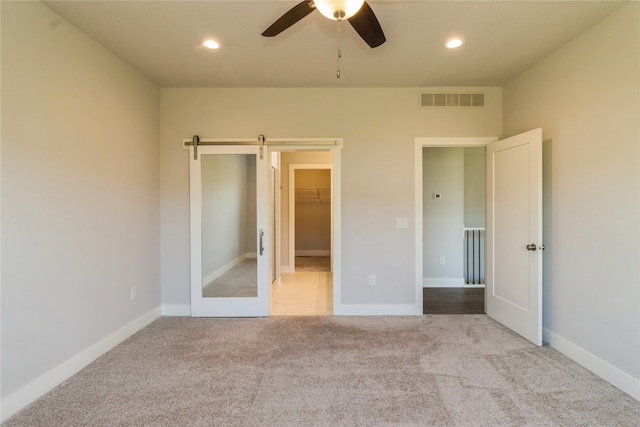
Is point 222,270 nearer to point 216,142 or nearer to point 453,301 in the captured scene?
point 216,142

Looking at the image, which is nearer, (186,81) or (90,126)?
(90,126)

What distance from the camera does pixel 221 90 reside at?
3566mm

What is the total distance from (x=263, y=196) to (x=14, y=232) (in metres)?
2.10

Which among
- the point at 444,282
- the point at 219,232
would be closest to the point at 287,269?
the point at 219,232

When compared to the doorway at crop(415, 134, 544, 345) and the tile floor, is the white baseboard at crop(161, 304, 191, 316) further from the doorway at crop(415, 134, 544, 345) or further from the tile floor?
the doorway at crop(415, 134, 544, 345)

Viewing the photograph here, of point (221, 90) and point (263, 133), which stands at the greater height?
point (221, 90)

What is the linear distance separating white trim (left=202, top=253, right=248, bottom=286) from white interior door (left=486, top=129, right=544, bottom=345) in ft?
9.20

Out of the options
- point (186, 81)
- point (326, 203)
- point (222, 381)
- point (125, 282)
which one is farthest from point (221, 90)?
point (326, 203)

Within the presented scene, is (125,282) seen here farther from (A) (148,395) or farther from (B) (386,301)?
(B) (386,301)

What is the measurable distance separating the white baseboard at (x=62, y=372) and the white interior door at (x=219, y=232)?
766 mm

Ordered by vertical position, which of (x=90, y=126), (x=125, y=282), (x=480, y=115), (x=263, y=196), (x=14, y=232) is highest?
(x=480, y=115)

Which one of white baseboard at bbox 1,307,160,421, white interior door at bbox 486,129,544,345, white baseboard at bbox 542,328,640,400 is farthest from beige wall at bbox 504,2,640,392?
white baseboard at bbox 1,307,160,421

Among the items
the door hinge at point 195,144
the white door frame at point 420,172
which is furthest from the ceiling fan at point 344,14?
the door hinge at point 195,144

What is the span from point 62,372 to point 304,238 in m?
6.34
